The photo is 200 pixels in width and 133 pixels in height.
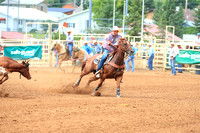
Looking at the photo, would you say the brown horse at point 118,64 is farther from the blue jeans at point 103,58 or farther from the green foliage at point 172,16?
the green foliage at point 172,16

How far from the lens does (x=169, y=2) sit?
58.3m

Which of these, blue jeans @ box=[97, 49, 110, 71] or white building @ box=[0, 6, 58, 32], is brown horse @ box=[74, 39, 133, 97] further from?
white building @ box=[0, 6, 58, 32]

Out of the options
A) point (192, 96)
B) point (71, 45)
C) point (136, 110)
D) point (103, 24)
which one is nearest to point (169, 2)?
point (103, 24)

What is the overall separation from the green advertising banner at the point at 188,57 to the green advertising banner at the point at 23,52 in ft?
31.8

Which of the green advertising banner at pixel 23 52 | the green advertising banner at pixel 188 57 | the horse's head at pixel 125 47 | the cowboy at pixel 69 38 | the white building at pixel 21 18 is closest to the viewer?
the horse's head at pixel 125 47

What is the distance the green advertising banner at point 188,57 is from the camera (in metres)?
22.8

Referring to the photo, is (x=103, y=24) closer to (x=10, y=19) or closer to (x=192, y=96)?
(x=10, y=19)

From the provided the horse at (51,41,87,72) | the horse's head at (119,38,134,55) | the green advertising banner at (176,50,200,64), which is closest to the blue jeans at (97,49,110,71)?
the horse's head at (119,38,134,55)

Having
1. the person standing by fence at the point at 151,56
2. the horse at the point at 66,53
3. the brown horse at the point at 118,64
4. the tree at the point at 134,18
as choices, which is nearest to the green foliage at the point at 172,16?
the tree at the point at 134,18

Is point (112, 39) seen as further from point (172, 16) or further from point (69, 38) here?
point (172, 16)

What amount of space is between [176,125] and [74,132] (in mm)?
2293

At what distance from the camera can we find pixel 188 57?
23188mm

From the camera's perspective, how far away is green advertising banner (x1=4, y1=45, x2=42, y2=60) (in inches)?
885

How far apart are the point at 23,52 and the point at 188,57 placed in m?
11.1
